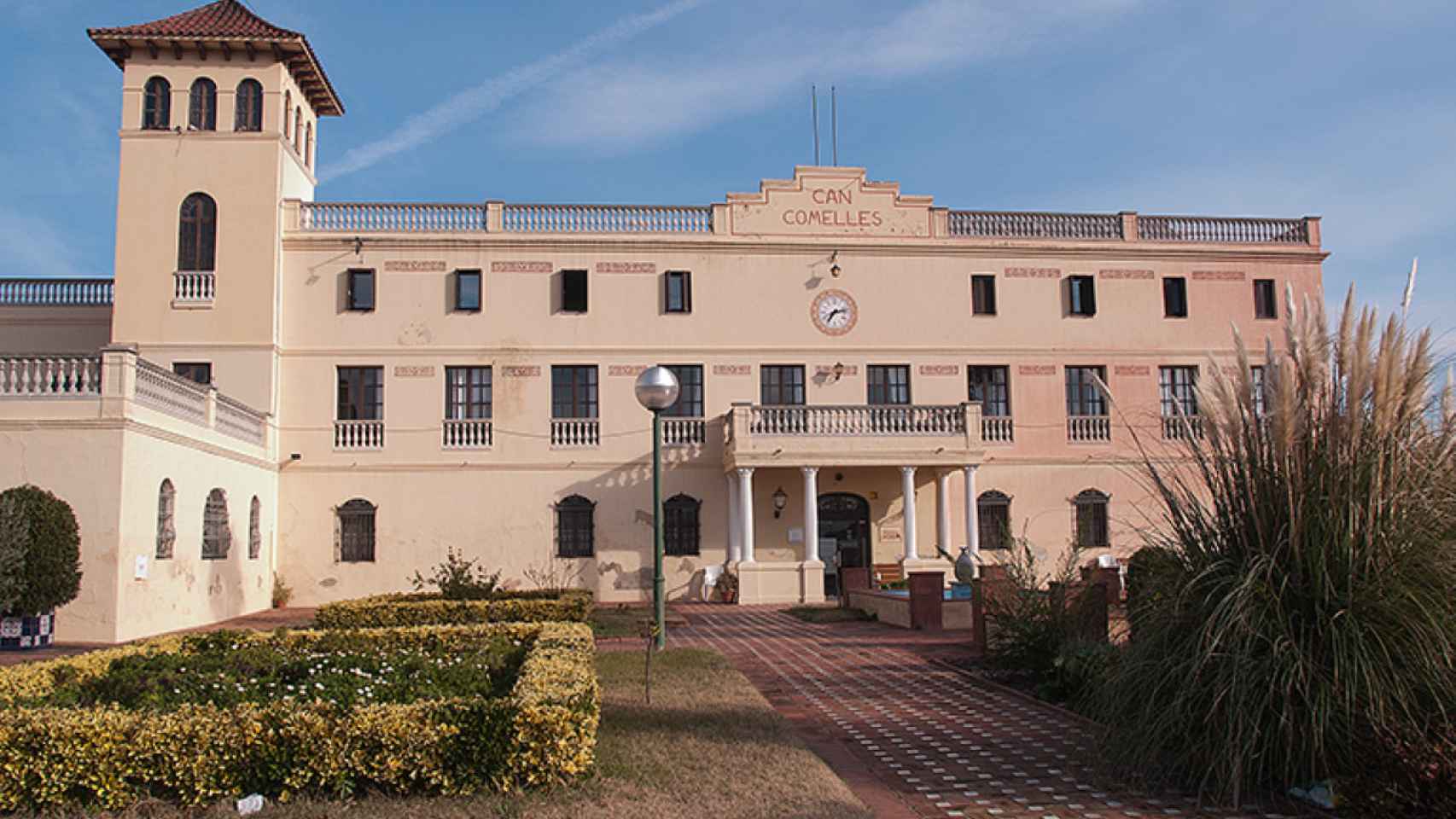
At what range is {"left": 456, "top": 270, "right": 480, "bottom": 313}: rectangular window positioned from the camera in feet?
84.2

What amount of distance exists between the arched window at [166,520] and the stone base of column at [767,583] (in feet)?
36.0

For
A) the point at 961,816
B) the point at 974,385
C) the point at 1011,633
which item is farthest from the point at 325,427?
the point at 961,816

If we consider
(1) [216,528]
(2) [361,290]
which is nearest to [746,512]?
(2) [361,290]

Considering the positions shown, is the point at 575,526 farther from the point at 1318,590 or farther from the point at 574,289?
the point at 1318,590

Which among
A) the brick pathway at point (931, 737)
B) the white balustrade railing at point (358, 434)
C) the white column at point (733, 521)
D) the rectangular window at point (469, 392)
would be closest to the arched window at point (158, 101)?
the white balustrade railing at point (358, 434)

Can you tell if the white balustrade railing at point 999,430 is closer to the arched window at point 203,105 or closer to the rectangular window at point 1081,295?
the rectangular window at point 1081,295

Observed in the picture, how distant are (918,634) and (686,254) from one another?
43.3 ft

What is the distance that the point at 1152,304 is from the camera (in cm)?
2716

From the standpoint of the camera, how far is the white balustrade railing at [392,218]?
25609 mm

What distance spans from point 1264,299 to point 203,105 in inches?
1008

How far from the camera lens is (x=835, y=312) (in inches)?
1041

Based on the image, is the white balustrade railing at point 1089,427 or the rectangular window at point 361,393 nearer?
the rectangular window at point 361,393

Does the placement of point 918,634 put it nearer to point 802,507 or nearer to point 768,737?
point 768,737

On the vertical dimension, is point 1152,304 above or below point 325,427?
above
